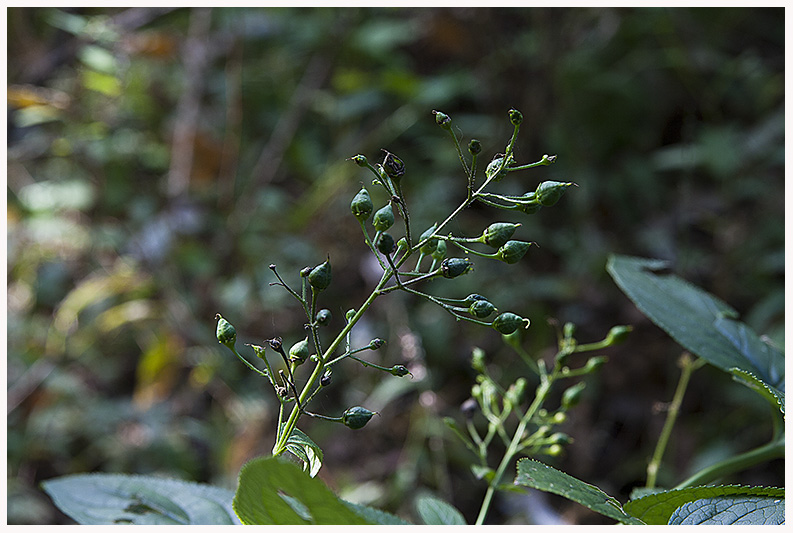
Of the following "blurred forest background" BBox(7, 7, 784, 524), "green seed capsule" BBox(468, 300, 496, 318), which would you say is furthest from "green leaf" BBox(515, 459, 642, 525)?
"blurred forest background" BBox(7, 7, 784, 524)

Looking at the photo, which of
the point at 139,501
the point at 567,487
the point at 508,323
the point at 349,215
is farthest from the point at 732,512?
the point at 349,215

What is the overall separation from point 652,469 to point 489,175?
0.53 meters

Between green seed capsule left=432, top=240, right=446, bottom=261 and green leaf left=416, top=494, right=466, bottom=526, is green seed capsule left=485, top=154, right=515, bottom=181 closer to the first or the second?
green seed capsule left=432, top=240, right=446, bottom=261

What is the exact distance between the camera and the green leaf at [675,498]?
0.63m

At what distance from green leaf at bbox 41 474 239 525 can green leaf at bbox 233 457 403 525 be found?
0.27 m

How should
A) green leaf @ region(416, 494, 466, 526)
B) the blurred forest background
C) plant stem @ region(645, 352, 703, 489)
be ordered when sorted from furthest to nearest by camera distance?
the blurred forest background → plant stem @ region(645, 352, 703, 489) → green leaf @ region(416, 494, 466, 526)

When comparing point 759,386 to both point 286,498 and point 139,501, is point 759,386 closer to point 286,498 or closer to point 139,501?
point 286,498

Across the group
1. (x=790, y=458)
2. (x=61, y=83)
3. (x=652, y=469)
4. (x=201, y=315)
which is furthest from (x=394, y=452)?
(x=61, y=83)

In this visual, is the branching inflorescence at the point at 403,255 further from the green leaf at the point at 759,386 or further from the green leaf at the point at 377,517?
the green leaf at the point at 759,386

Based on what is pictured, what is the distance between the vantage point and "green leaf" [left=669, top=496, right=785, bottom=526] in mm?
611

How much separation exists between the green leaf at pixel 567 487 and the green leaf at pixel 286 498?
119mm

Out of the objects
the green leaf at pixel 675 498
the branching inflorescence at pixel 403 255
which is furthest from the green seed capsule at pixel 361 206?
the green leaf at pixel 675 498

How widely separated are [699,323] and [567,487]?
423mm

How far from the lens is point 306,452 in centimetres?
63
